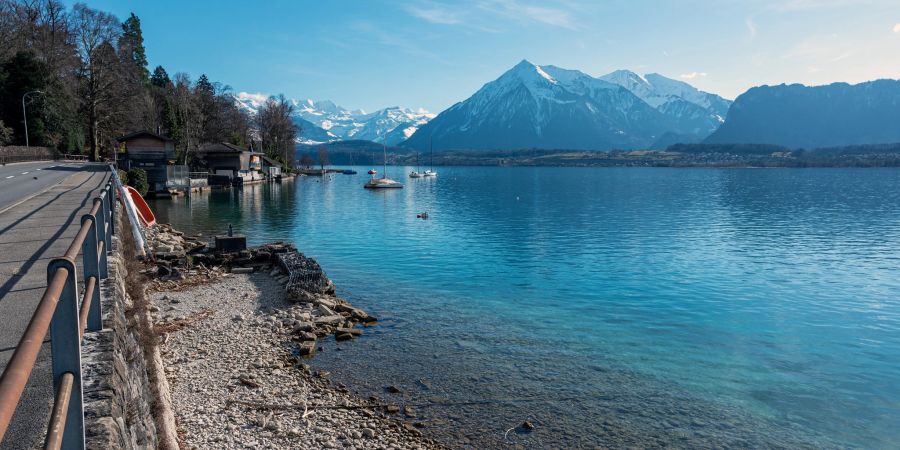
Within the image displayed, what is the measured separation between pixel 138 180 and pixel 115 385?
6754cm

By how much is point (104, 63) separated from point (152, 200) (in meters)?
22.6

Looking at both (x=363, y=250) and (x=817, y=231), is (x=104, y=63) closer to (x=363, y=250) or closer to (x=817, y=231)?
(x=363, y=250)

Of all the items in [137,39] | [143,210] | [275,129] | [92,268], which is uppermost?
[137,39]

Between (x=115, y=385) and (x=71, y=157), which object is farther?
(x=71, y=157)

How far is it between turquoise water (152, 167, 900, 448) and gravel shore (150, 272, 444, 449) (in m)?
1.03

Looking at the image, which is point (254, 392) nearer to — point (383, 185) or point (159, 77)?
point (383, 185)

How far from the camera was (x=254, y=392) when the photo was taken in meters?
14.2

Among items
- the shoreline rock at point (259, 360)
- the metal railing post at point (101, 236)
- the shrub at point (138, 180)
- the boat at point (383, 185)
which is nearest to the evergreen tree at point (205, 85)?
the boat at point (383, 185)

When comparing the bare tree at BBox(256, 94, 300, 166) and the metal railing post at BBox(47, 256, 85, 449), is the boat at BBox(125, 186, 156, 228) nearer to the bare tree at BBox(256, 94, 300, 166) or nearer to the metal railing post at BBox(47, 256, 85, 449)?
the metal railing post at BBox(47, 256, 85, 449)

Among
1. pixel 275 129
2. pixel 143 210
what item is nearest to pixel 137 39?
pixel 275 129

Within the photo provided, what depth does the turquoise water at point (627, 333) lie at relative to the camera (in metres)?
14.0

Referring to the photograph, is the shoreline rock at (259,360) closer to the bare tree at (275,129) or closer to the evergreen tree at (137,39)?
the evergreen tree at (137,39)

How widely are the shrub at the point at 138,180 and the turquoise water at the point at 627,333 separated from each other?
80.3ft

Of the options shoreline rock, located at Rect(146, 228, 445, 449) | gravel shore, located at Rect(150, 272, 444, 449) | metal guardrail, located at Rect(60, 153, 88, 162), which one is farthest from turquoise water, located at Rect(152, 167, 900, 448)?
metal guardrail, located at Rect(60, 153, 88, 162)
